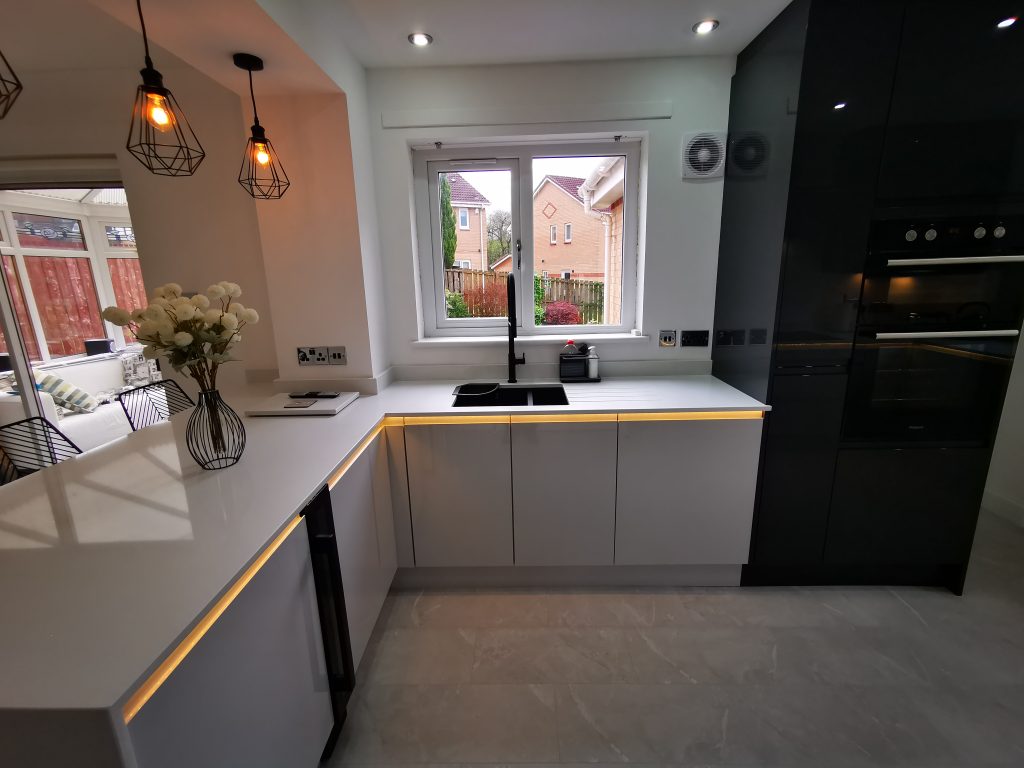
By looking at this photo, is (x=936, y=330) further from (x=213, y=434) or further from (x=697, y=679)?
(x=213, y=434)

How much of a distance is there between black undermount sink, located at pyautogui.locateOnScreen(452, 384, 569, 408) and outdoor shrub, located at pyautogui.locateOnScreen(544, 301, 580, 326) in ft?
1.56

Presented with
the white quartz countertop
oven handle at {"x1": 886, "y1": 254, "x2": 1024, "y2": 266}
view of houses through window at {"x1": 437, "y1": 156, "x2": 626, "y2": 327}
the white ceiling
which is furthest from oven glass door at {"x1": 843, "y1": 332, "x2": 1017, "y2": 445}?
the white quartz countertop

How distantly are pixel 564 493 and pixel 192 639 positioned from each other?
145 cm

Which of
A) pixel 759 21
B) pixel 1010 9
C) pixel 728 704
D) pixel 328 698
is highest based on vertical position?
pixel 759 21

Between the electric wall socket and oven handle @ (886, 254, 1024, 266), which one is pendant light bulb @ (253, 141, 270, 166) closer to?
the electric wall socket

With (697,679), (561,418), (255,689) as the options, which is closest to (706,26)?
(561,418)

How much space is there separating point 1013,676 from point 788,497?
3.03 feet

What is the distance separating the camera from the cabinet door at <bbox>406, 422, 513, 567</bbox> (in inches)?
75.0

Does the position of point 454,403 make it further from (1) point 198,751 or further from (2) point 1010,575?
(2) point 1010,575

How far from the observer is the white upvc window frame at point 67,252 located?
11.8ft

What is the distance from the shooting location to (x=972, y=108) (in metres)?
1.63

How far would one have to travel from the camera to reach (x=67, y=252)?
4.07 m

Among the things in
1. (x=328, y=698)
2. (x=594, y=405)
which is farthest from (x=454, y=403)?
(x=328, y=698)

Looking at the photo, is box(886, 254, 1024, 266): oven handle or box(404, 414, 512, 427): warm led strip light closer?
box(886, 254, 1024, 266): oven handle
